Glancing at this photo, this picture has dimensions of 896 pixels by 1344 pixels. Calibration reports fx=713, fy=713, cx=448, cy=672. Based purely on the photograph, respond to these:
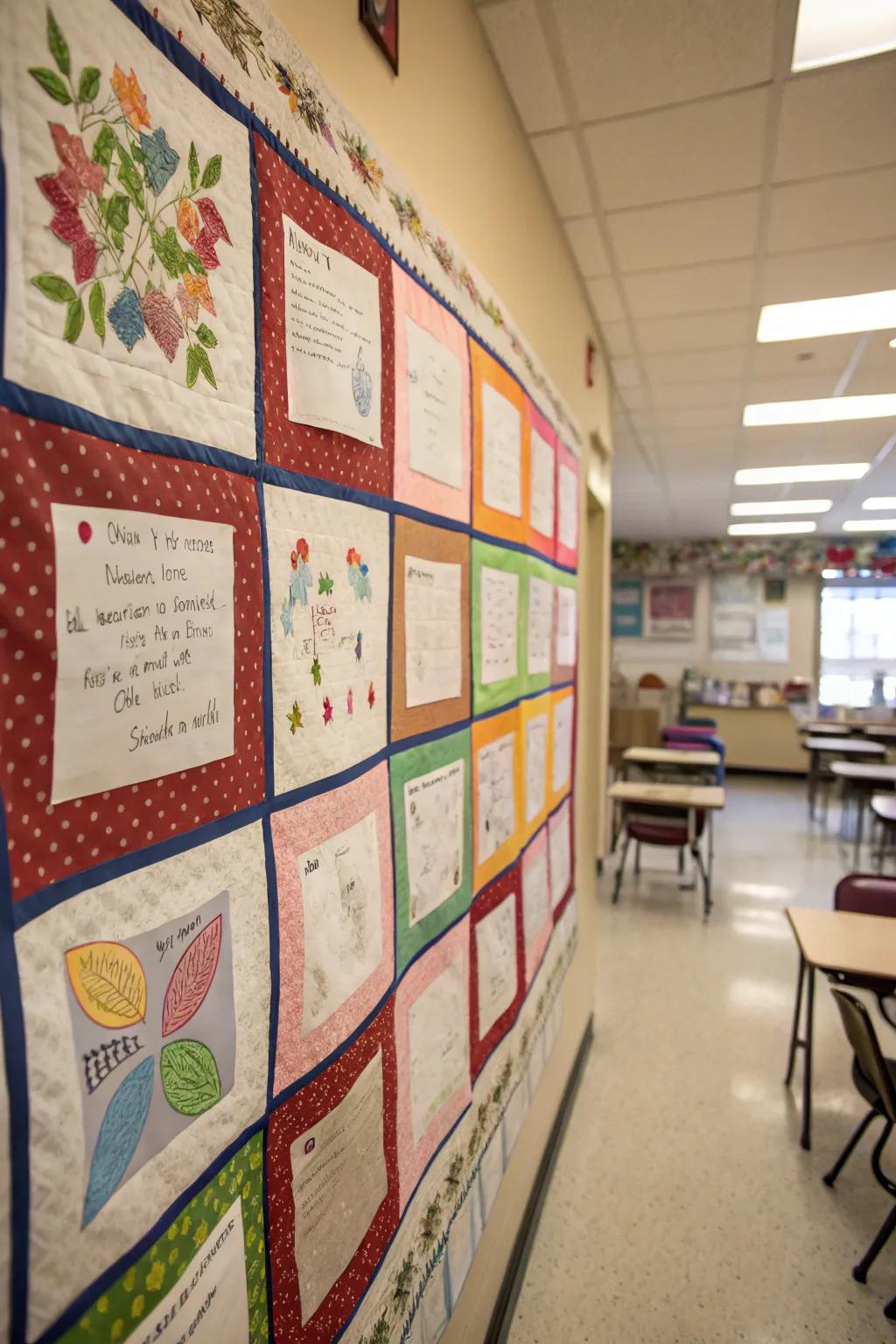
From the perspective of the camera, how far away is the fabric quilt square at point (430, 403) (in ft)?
3.29

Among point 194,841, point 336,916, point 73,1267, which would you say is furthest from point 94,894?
point 336,916

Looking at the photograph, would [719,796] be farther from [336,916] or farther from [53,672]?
[53,672]

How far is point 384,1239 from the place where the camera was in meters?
0.95

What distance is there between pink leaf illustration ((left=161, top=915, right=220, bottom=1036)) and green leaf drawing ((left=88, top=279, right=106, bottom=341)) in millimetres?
479

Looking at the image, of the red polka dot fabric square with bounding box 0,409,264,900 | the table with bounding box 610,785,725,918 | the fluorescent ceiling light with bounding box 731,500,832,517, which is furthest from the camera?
the fluorescent ceiling light with bounding box 731,500,832,517

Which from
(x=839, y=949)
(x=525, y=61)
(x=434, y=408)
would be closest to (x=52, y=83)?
(x=434, y=408)

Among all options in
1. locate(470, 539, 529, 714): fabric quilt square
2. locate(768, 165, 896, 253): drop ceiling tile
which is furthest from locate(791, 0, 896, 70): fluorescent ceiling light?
locate(470, 539, 529, 714): fabric quilt square

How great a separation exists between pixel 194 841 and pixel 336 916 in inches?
11.1

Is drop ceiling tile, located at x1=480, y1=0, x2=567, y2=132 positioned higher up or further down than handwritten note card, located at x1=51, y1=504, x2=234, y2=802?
higher up

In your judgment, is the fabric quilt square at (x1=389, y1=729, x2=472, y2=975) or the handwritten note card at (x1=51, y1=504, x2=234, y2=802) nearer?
the handwritten note card at (x1=51, y1=504, x2=234, y2=802)

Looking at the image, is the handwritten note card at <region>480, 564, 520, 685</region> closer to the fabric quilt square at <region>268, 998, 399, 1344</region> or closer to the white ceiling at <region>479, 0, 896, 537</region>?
the fabric quilt square at <region>268, 998, 399, 1344</region>

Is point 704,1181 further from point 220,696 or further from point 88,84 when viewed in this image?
point 88,84

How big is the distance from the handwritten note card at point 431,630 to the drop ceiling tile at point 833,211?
1792 mm

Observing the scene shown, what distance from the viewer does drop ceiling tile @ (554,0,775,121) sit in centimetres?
144
